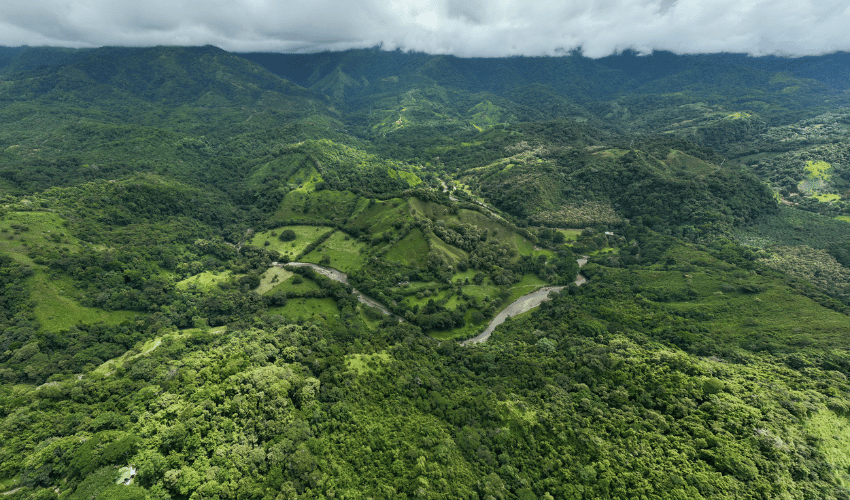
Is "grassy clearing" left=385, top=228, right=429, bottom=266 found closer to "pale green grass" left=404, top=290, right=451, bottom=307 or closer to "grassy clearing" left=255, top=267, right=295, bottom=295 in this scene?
"pale green grass" left=404, top=290, right=451, bottom=307

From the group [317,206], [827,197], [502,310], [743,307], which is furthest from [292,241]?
[827,197]

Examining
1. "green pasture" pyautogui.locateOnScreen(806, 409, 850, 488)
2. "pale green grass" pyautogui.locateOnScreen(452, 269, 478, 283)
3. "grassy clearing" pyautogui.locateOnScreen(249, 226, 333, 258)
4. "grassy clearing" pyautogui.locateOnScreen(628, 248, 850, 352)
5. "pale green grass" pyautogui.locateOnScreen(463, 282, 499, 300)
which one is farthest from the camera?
"grassy clearing" pyautogui.locateOnScreen(249, 226, 333, 258)

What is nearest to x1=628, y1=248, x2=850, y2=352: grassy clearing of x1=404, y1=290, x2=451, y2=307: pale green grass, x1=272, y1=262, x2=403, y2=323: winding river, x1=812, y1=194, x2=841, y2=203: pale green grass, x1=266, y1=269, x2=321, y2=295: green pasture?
x1=404, y1=290, x2=451, y2=307: pale green grass

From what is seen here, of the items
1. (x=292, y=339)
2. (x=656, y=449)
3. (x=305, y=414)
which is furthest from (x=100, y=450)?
(x=656, y=449)

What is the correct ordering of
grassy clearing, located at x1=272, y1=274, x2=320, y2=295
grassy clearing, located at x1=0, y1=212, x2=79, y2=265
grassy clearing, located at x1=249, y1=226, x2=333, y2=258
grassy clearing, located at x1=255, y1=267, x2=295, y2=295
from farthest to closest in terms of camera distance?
grassy clearing, located at x1=249, y1=226, x2=333, y2=258 → grassy clearing, located at x1=255, y1=267, x2=295, y2=295 → grassy clearing, located at x1=272, y1=274, x2=320, y2=295 → grassy clearing, located at x1=0, y1=212, x2=79, y2=265

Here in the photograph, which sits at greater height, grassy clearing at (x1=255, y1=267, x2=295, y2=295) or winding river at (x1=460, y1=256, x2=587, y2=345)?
grassy clearing at (x1=255, y1=267, x2=295, y2=295)

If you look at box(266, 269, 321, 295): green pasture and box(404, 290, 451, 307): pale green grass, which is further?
box(266, 269, 321, 295): green pasture

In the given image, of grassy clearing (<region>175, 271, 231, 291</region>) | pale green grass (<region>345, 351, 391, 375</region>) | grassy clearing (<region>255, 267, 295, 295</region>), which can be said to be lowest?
grassy clearing (<region>255, 267, 295, 295</region>)
